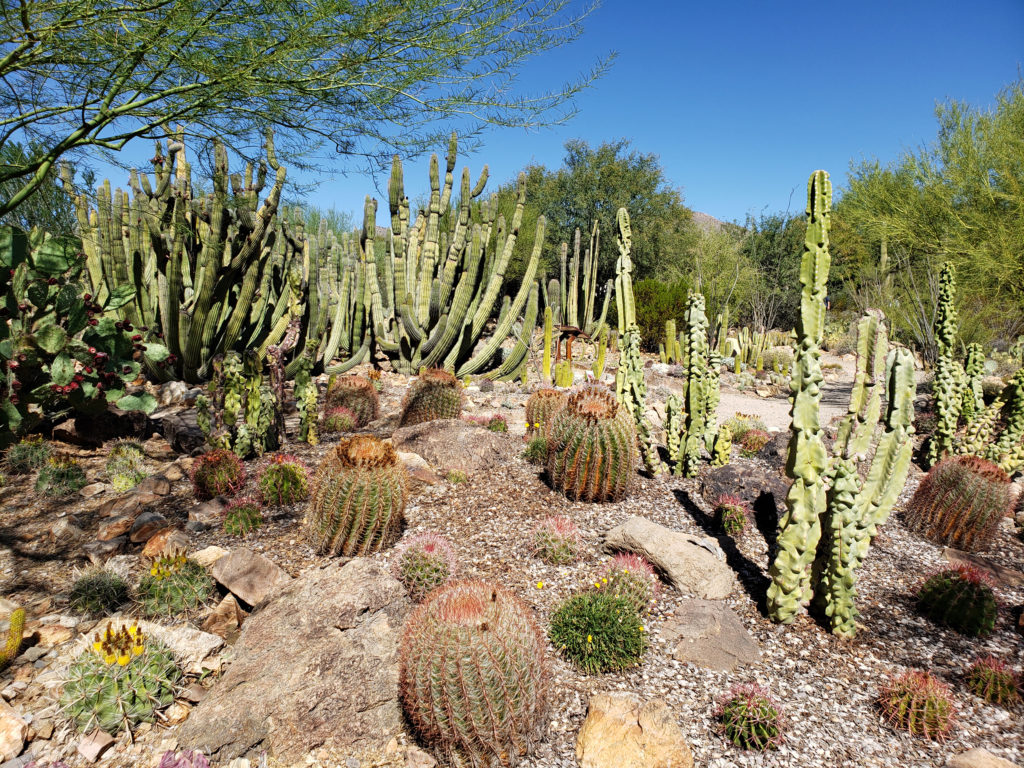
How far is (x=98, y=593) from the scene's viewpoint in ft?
12.7

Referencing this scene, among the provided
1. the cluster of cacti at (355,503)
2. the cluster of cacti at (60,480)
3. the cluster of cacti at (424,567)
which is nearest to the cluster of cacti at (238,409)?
the cluster of cacti at (60,480)

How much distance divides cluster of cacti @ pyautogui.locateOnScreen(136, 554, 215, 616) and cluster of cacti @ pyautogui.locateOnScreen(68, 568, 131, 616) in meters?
0.11

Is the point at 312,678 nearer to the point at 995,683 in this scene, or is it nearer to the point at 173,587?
the point at 173,587

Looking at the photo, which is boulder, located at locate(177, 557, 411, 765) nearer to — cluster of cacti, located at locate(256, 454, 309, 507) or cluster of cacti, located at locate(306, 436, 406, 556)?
cluster of cacti, located at locate(306, 436, 406, 556)

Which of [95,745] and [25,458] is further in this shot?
[25,458]

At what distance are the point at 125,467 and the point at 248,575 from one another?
2.82 metres

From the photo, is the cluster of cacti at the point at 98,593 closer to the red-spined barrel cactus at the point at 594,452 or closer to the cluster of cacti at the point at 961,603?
the red-spined barrel cactus at the point at 594,452

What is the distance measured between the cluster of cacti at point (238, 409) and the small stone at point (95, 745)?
3.67m

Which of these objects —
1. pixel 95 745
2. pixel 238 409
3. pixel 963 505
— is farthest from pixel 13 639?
pixel 963 505

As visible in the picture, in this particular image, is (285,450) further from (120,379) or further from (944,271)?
(944,271)

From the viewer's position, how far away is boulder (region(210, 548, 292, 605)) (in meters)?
3.96

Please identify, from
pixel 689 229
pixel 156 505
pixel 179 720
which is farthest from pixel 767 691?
pixel 689 229

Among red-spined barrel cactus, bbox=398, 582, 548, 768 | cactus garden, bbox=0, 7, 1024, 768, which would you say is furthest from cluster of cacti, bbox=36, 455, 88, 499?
red-spined barrel cactus, bbox=398, 582, 548, 768

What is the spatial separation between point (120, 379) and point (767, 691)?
6.80 metres
